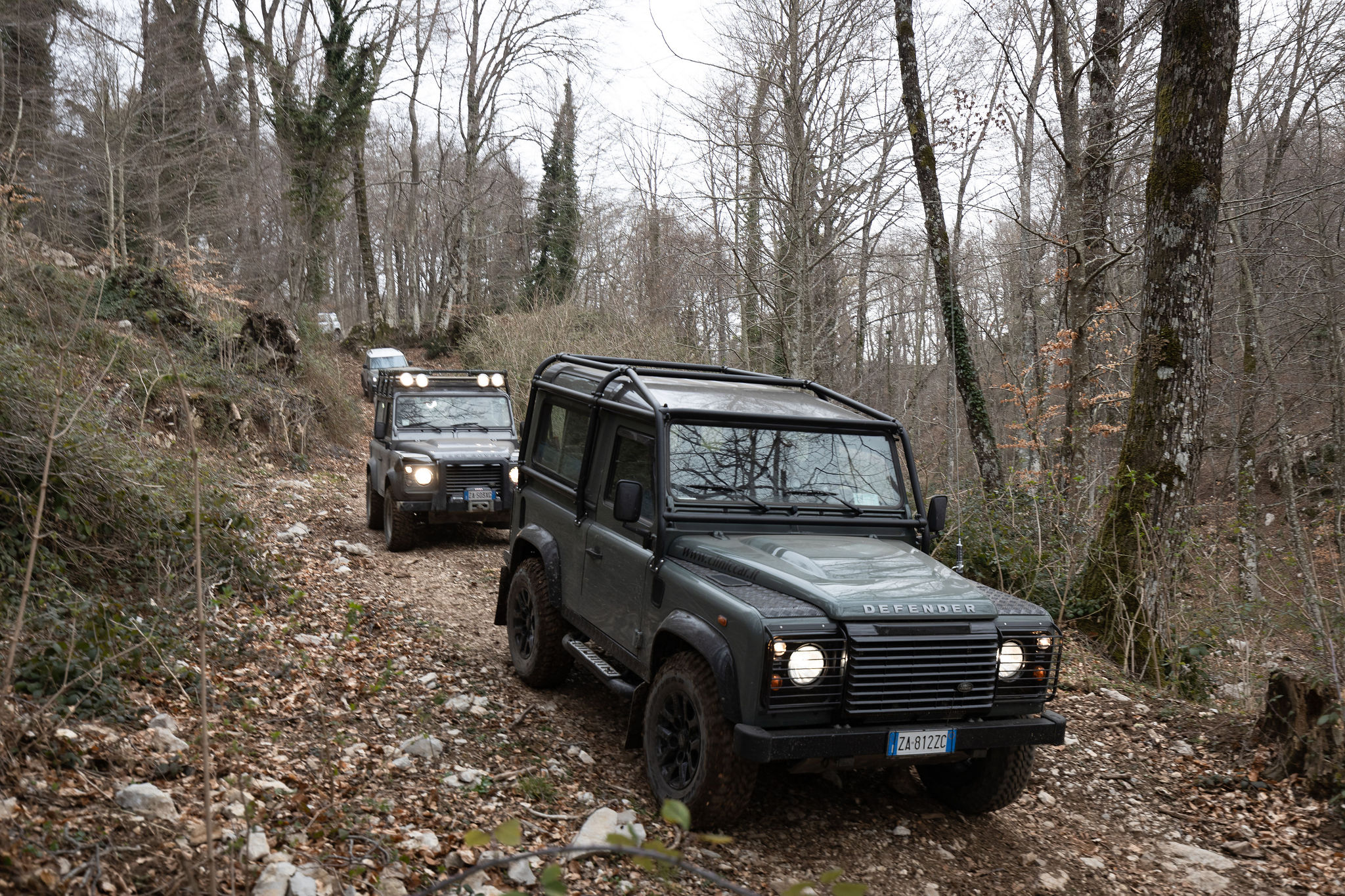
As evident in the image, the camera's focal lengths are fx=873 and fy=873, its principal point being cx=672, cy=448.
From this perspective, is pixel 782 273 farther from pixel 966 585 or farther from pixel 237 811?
pixel 237 811

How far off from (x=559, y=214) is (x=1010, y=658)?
2869 cm

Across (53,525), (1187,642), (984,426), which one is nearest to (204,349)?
(53,525)

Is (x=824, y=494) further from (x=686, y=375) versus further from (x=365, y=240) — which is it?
(x=365, y=240)

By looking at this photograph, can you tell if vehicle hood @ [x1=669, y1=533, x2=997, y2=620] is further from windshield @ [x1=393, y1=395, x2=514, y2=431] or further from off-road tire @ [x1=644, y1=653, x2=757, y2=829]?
windshield @ [x1=393, y1=395, x2=514, y2=431]

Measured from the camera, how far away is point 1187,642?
6656 mm

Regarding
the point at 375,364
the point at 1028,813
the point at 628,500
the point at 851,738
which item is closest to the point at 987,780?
the point at 1028,813

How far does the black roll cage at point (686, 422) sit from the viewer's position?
15.7ft

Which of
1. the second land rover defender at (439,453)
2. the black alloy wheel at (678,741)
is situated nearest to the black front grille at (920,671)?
the black alloy wheel at (678,741)

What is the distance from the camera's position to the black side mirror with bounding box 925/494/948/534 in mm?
5000

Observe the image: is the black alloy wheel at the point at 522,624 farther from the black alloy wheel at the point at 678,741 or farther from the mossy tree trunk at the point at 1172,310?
the mossy tree trunk at the point at 1172,310

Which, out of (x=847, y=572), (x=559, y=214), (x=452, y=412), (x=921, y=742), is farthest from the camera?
(x=559, y=214)

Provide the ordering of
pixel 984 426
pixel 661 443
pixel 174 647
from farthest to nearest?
pixel 984 426 < pixel 174 647 < pixel 661 443

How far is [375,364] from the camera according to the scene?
25.4 metres

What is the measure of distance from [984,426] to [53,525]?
925 centimetres
